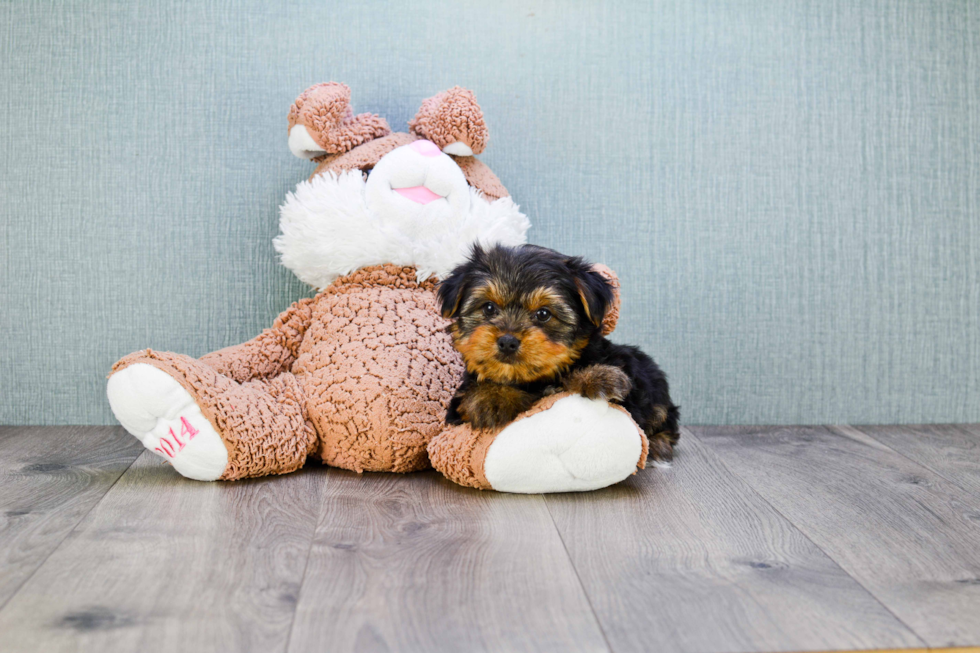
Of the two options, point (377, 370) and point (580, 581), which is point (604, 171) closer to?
point (377, 370)

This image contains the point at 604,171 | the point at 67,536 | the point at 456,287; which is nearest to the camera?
the point at 67,536

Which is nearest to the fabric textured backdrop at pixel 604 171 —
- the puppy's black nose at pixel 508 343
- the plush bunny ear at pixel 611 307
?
the plush bunny ear at pixel 611 307

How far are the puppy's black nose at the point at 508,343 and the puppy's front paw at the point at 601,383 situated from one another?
0.59ft

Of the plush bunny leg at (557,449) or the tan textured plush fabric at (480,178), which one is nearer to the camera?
the plush bunny leg at (557,449)

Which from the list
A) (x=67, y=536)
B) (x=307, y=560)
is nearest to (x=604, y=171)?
(x=307, y=560)

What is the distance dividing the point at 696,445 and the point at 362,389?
1000mm

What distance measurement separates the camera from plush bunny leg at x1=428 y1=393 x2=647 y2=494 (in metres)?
1.72

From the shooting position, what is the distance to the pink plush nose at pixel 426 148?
83.4 inches

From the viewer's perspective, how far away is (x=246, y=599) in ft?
4.04

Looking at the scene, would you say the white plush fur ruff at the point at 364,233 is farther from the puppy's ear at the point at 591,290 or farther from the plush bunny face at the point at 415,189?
the puppy's ear at the point at 591,290

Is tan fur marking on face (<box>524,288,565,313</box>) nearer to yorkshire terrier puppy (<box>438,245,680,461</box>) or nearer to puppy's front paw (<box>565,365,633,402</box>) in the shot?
yorkshire terrier puppy (<box>438,245,680,461</box>)

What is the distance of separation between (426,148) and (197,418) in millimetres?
899

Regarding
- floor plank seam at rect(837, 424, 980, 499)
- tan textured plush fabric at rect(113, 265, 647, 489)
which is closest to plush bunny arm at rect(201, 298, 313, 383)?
tan textured plush fabric at rect(113, 265, 647, 489)

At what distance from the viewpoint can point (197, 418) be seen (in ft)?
5.84
